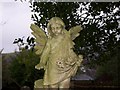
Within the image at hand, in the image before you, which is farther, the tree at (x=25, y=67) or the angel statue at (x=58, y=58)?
the tree at (x=25, y=67)

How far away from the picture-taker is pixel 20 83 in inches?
109

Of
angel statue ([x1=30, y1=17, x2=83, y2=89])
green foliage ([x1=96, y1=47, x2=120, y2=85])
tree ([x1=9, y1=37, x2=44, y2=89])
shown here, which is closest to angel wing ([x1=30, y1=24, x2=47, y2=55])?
angel statue ([x1=30, y1=17, x2=83, y2=89])

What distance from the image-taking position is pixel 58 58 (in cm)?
202

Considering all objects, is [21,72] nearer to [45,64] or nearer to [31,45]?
[31,45]

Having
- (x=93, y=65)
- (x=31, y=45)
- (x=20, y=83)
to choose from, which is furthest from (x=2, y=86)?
(x=93, y=65)

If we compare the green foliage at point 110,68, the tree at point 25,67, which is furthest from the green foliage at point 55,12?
the green foliage at point 110,68

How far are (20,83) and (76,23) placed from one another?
0.62 meters

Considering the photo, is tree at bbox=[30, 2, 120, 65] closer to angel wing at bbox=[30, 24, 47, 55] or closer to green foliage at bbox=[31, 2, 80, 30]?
green foliage at bbox=[31, 2, 80, 30]

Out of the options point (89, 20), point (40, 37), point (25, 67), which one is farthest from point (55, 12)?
point (40, 37)

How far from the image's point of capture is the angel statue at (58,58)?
2.01 m

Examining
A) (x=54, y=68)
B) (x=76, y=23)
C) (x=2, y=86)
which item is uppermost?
(x=76, y=23)

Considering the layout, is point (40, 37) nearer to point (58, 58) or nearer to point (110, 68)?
point (58, 58)

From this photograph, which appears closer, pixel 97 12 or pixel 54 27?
pixel 54 27

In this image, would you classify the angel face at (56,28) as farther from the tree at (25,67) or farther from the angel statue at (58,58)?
the tree at (25,67)
